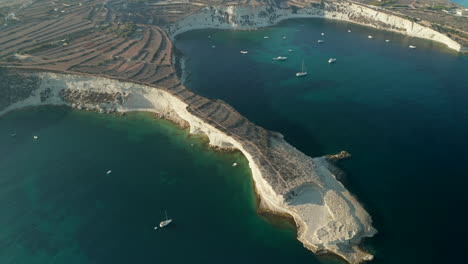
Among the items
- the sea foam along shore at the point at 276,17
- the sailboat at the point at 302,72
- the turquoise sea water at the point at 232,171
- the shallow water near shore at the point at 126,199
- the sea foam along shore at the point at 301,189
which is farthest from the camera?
the sea foam along shore at the point at 276,17

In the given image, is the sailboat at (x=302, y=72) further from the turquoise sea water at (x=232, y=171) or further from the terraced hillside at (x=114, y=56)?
the terraced hillside at (x=114, y=56)

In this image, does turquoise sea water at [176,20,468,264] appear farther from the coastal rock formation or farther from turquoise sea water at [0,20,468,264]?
the coastal rock formation

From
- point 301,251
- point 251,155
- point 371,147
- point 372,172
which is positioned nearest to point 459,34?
point 371,147

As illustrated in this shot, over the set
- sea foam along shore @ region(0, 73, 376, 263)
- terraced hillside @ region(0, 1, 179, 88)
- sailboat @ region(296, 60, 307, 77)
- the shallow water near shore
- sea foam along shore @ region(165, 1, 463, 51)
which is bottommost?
the shallow water near shore

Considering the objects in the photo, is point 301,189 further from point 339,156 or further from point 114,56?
point 114,56

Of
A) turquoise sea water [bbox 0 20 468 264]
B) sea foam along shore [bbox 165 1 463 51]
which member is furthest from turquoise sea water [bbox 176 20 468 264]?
sea foam along shore [bbox 165 1 463 51]

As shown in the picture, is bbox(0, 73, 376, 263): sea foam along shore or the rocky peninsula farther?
the rocky peninsula

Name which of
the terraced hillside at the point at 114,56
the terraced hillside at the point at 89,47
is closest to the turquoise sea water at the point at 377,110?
the terraced hillside at the point at 114,56
